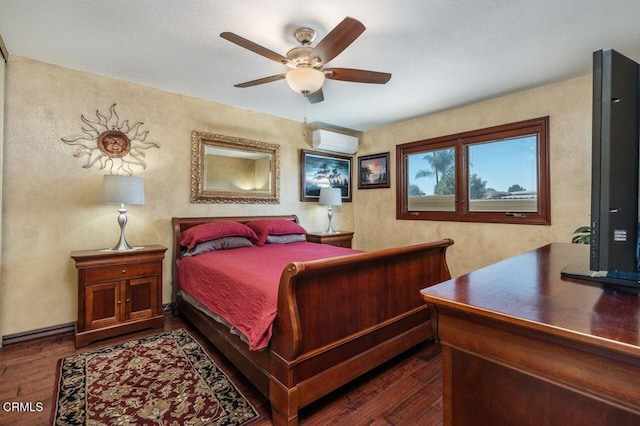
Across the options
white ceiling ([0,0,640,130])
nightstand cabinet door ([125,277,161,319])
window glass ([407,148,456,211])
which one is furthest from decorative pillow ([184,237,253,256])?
window glass ([407,148,456,211])

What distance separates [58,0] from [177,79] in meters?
1.17

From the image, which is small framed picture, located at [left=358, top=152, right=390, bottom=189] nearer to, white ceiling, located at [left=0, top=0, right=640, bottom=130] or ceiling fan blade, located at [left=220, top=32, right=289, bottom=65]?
white ceiling, located at [left=0, top=0, right=640, bottom=130]

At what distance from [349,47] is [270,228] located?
7.19 feet

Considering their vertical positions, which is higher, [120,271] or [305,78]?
[305,78]

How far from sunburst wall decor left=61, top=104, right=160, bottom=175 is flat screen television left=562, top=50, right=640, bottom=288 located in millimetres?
3660

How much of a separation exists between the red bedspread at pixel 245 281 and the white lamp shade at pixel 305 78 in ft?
4.57

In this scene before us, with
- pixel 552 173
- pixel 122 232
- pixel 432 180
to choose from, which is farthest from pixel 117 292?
pixel 552 173

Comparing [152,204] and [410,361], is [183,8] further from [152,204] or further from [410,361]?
[410,361]

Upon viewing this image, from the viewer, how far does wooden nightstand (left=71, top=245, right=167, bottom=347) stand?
256 cm

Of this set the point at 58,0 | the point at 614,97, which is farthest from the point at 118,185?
the point at 614,97

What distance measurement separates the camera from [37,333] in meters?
2.73

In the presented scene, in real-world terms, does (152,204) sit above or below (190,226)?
above

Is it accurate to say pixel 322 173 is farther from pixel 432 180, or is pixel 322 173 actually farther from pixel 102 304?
pixel 102 304

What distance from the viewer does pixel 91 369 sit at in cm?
218
